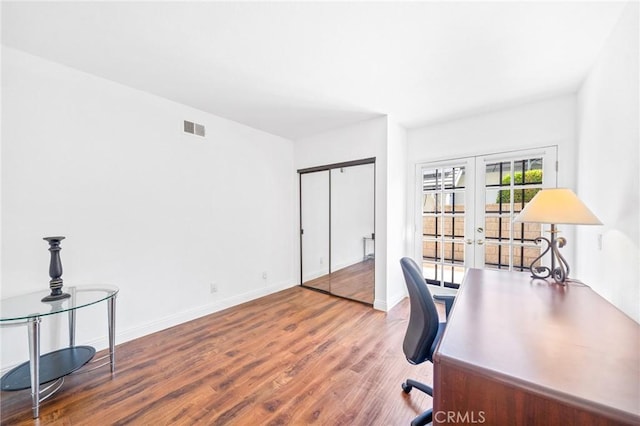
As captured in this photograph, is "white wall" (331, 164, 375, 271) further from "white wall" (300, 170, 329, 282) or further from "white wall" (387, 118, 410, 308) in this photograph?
"white wall" (387, 118, 410, 308)

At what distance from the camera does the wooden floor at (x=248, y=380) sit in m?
1.62

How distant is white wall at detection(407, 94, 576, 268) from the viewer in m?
2.69

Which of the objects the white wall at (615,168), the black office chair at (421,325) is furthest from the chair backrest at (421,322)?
the white wall at (615,168)

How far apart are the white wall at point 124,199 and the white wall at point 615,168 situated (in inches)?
142

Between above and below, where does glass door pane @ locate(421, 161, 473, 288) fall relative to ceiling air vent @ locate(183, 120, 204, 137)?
below

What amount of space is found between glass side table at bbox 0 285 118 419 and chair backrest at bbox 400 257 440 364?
90.3 inches

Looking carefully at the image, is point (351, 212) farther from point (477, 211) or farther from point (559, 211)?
point (559, 211)

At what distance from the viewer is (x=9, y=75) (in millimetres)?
1936

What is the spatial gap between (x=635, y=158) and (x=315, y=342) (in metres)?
2.69

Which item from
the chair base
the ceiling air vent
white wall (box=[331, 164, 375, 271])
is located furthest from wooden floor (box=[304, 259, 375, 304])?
the ceiling air vent

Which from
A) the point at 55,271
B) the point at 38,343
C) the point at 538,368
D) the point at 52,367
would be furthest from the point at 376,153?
the point at 52,367

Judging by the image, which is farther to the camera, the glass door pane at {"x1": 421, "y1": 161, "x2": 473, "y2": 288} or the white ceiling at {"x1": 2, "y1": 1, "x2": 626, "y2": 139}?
the glass door pane at {"x1": 421, "y1": 161, "x2": 473, "y2": 288}

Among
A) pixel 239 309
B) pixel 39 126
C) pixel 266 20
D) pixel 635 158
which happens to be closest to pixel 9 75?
pixel 39 126

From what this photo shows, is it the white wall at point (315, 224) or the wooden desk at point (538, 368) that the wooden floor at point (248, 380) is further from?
the white wall at point (315, 224)
